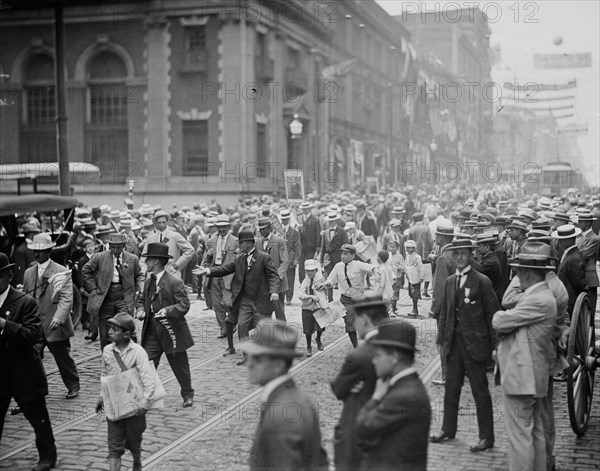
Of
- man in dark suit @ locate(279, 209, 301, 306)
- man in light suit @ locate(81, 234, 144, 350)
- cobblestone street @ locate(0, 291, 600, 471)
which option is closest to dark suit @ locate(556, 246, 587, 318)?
cobblestone street @ locate(0, 291, 600, 471)

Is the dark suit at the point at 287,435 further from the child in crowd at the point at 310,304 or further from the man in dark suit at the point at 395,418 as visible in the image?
the child in crowd at the point at 310,304

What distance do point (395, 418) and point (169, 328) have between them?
4.60 m

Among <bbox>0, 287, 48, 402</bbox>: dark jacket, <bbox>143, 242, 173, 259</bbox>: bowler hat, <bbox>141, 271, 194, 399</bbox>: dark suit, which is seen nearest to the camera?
<bbox>0, 287, 48, 402</bbox>: dark jacket

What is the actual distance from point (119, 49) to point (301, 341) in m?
23.4

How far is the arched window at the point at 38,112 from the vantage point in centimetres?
3388

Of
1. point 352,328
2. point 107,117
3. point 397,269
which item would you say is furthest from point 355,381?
point 107,117

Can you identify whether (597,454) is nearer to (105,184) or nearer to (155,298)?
(155,298)

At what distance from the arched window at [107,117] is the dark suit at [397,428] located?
99.5ft

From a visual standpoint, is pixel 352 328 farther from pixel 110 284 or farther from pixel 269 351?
pixel 269 351

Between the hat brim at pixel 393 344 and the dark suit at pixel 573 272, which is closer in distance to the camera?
the hat brim at pixel 393 344

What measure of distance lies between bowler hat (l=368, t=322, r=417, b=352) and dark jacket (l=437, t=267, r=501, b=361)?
8.14ft

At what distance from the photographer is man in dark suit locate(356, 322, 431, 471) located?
4.62 metres


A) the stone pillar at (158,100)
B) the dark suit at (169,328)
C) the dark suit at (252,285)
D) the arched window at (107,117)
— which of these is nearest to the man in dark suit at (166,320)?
the dark suit at (169,328)

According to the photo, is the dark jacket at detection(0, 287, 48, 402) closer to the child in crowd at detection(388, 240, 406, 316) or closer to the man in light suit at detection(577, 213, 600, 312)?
the man in light suit at detection(577, 213, 600, 312)
